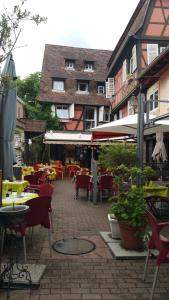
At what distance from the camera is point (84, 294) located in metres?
3.35

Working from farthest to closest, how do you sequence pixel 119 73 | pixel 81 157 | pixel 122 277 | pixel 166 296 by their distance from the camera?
pixel 81 157 < pixel 119 73 < pixel 122 277 < pixel 166 296

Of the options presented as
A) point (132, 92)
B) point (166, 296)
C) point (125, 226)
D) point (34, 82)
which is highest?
point (34, 82)

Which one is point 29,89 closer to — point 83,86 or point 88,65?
point 88,65

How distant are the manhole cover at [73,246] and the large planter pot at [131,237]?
0.58 m

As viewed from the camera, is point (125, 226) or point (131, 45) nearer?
point (125, 226)

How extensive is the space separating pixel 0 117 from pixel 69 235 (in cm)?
248

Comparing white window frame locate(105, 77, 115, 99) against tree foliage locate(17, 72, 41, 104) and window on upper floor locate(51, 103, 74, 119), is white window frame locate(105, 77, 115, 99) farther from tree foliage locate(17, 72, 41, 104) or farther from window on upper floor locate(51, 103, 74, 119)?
A: tree foliage locate(17, 72, 41, 104)

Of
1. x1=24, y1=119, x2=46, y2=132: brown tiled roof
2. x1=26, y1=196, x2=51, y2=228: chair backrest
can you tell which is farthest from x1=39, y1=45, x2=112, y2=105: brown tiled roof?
x1=26, y1=196, x2=51, y2=228: chair backrest

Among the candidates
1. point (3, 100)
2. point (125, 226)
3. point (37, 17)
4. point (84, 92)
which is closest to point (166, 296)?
point (125, 226)

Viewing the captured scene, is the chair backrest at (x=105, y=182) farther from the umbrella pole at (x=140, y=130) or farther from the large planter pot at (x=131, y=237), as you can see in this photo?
the large planter pot at (x=131, y=237)

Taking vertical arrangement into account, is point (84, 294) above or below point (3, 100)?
below

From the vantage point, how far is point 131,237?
4.54 metres

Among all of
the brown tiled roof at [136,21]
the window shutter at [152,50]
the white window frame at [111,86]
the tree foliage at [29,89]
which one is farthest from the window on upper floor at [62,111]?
the tree foliage at [29,89]

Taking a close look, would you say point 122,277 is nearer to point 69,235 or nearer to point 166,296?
point 166,296
